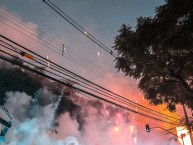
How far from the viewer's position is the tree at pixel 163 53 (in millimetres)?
9000

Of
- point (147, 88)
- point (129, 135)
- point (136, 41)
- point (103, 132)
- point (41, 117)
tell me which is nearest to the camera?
point (136, 41)

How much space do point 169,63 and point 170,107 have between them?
3.57 m

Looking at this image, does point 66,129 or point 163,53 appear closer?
point 163,53

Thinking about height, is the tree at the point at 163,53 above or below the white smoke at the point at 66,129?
below

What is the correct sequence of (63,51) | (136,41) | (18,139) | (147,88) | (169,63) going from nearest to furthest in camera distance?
(63,51)
(136,41)
(169,63)
(147,88)
(18,139)

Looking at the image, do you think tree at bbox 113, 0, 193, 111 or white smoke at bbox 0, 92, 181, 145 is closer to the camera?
tree at bbox 113, 0, 193, 111

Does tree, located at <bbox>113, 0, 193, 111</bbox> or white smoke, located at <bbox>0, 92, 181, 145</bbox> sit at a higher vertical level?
white smoke, located at <bbox>0, 92, 181, 145</bbox>

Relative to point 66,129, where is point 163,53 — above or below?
below

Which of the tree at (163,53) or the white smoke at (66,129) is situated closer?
the tree at (163,53)

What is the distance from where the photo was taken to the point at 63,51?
891cm

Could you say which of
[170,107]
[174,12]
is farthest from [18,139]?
[174,12]

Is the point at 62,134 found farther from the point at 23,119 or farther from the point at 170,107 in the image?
the point at 170,107

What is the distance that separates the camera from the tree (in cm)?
900

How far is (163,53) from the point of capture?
1095 cm
